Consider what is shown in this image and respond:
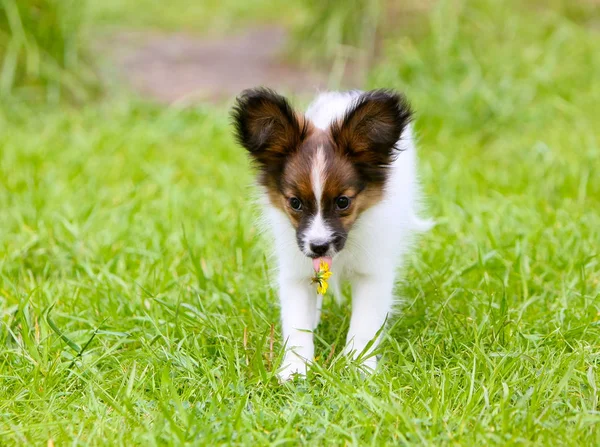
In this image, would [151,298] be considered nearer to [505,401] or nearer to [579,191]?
[505,401]

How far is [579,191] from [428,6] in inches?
148

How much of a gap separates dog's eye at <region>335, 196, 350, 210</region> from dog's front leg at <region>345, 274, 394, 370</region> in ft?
1.51

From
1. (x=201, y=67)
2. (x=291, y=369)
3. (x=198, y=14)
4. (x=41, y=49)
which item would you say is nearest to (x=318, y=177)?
(x=291, y=369)

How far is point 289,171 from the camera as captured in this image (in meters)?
3.51

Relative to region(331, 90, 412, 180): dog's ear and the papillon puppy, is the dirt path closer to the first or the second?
the papillon puppy

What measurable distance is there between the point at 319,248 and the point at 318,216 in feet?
0.44

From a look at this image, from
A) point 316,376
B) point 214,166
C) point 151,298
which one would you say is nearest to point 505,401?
point 316,376

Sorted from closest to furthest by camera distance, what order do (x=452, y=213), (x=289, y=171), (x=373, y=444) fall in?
(x=373, y=444), (x=289, y=171), (x=452, y=213)

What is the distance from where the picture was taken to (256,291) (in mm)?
4391

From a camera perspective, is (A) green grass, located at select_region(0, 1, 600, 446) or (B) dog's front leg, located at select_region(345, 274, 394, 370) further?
(B) dog's front leg, located at select_region(345, 274, 394, 370)

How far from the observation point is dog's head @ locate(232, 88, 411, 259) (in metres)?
3.39

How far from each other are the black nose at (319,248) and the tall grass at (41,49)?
5113mm

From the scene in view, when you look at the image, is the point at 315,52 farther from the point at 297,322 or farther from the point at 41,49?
the point at 297,322

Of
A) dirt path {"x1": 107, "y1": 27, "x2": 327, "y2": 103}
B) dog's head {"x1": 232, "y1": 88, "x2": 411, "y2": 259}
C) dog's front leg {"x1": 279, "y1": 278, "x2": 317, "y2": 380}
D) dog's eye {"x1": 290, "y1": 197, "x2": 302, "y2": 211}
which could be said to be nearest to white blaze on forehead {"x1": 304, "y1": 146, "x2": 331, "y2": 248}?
dog's head {"x1": 232, "y1": 88, "x2": 411, "y2": 259}
